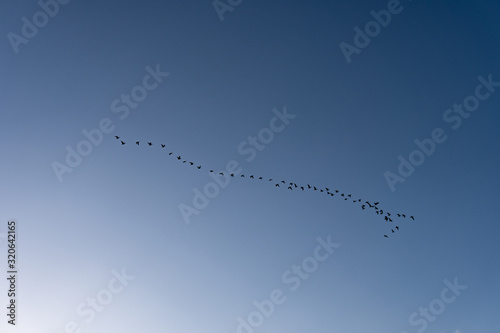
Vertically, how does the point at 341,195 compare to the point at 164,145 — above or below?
below

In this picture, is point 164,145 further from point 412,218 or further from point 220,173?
point 412,218

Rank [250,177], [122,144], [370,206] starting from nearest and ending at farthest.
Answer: [122,144] < [250,177] < [370,206]

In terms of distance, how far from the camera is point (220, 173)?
23.8m

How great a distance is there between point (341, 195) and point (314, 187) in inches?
82.5

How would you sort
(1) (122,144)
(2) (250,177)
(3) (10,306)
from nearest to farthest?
1. (3) (10,306)
2. (1) (122,144)
3. (2) (250,177)

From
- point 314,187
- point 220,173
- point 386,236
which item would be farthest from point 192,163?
point 386,236

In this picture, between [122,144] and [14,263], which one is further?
[122,144]

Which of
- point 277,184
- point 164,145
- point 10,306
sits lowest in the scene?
point 277,184

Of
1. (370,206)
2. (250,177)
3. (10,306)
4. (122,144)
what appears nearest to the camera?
(10,306)

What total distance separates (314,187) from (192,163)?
856cm

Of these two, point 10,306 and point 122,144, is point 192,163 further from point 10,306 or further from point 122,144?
point 10,306

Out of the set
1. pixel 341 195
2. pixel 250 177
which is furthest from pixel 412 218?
pixel 250 177

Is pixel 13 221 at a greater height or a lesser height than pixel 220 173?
greater

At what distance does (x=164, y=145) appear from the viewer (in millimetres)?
23391
